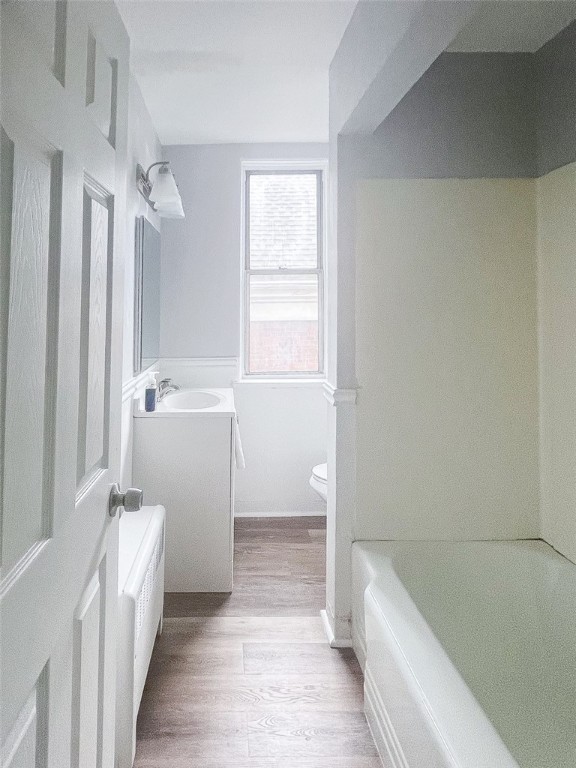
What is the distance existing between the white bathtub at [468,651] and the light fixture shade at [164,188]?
202cm

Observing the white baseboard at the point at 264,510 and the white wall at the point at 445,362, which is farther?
the white baseboard at the point at 264,510

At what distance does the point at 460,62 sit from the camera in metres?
2.10

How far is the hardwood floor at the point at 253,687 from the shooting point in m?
1.61

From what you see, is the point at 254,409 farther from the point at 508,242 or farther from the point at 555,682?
the point at 555,682

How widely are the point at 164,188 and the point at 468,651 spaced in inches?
99.5

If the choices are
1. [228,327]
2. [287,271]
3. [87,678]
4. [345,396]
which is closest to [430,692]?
[87,678]

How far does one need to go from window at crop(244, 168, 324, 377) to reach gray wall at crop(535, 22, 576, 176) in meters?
1.96

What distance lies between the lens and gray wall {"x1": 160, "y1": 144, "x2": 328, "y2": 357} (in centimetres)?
368

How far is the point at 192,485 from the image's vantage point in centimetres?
267

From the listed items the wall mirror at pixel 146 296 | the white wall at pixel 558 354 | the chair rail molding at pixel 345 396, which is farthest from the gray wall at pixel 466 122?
the wall mirror at pixel 146 296

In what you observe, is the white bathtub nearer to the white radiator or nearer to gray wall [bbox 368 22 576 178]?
the white radiator

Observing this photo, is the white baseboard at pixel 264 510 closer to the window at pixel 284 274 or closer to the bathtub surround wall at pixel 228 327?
the bathtub surround wall at pixel 228 327

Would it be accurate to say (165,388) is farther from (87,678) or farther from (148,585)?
(87,678)

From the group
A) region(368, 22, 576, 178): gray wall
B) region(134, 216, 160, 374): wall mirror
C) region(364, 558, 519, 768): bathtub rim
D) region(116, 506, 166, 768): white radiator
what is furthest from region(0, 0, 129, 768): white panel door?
region(134, 216, 160, 374): wall mirror
